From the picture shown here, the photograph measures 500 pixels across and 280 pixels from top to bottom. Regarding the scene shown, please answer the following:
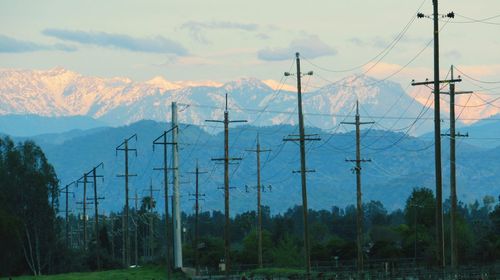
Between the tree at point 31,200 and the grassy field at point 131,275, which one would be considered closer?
the grassy field at point 131,275

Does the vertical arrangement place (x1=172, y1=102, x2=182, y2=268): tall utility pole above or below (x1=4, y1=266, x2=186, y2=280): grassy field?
above

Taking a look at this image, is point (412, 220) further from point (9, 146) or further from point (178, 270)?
point (178, 270)

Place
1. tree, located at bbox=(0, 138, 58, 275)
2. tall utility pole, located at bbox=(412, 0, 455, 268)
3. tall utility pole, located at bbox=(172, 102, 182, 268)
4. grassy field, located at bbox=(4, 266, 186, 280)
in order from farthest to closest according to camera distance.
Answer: tree, located at bbox=(0, 138, 58, 275) → tall utility pole, located at bbox=(172, 102, 182, 268) → grassy field, located at bbox=(4, 266, 186, 280) → tall utility pole, located at bbox=(412, 0, 455, 268)

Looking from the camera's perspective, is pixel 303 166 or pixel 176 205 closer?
pixel 303 166

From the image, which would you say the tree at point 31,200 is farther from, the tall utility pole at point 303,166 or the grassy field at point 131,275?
the tall utility pole at point 303,166

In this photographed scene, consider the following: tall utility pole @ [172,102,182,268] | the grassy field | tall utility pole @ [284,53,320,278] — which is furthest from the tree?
tall utility pole @ [284,53,320,278]

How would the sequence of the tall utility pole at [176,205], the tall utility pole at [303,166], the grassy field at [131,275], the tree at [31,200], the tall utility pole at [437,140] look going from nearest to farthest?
1. the tall utility pole at [437,140]
2. the tall utility pole at [303,166]
3. the grassy field at [131,275]
4. the tall utility pole at [176,205]
5. the tree at [31,200]

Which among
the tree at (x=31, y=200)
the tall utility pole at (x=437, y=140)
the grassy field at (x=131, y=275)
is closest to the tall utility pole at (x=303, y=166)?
the grassy field at (x=131, y=275)

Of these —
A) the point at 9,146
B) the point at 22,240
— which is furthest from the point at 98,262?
the point at 9,146

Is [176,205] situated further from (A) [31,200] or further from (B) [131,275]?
(A) [31,200]

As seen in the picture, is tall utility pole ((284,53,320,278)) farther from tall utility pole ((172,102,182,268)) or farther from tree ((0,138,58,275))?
tree ((0,138,58,275))

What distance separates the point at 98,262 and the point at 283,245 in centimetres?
4184

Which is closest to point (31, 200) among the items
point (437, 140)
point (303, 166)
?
point (303, 166)

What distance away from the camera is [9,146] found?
468 ft
